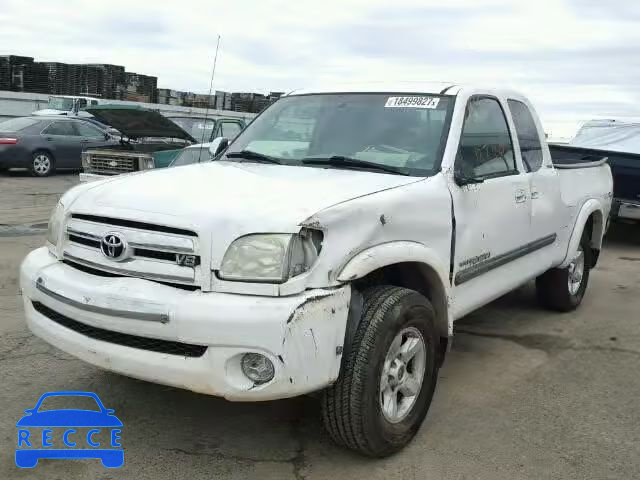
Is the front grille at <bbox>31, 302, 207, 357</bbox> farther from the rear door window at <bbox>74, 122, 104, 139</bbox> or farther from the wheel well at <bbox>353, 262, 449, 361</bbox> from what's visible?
the rear door window at <bbox>74, 122, 104, 139</bbox>

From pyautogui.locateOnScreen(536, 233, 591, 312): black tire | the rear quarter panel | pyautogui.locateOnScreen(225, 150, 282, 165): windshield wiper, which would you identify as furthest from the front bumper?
pyautogui.locateOnScreen(536, 233, 591, 312): black tire

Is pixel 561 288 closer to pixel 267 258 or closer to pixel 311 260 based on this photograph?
pixel 311 260

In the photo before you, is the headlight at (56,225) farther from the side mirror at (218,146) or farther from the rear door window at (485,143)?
the rear door window at (485,143)

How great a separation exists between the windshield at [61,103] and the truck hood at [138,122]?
12.0 m

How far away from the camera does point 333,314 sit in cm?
275

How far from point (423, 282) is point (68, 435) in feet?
6.50

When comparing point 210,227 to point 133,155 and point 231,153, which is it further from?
point 133,155

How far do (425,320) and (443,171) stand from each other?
2.85 ft

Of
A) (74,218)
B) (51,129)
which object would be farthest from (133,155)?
(74,218)

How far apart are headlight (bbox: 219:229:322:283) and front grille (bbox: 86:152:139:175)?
8357mm

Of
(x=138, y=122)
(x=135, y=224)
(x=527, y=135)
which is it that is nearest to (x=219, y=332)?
(x=135, y=224)

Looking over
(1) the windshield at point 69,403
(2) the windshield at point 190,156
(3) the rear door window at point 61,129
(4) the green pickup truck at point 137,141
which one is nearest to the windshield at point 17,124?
(3) the rear door window at point 61,129

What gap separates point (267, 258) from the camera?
8.98 feet

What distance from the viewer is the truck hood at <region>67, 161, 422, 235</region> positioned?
9.20 feet
